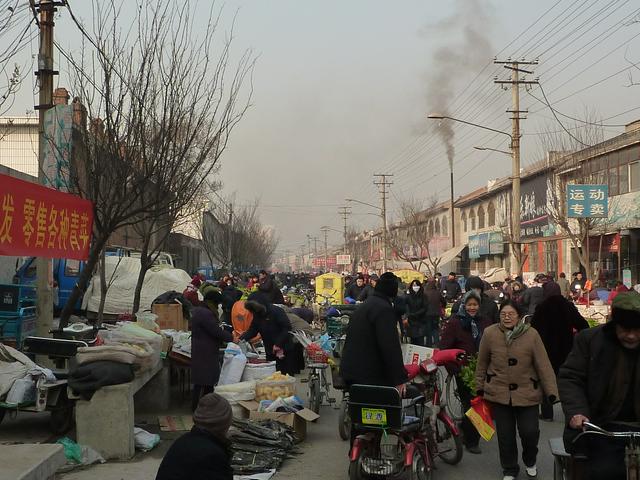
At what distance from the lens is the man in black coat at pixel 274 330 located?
1040cm

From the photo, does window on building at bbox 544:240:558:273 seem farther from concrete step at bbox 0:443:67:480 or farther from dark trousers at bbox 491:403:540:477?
concrete step at bbox 0:443:67:480

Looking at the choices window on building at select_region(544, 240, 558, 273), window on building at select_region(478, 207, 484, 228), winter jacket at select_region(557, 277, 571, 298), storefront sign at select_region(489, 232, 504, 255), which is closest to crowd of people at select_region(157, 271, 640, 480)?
winter jacket at select_region(557, 277, 571, 298)

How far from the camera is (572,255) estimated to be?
35.9 meters

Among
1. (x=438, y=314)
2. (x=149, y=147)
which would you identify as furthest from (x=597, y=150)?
(x=149, y=147)

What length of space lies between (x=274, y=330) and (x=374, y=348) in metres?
4.16

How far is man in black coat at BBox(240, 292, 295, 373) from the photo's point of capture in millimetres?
10398

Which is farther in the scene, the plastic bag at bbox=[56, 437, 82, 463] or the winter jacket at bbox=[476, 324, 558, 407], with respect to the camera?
the plastic bag at bbox=[56, 437, 82, 463]

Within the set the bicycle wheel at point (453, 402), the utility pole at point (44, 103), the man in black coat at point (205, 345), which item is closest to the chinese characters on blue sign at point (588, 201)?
the bicycle wheel at point (453, 402)

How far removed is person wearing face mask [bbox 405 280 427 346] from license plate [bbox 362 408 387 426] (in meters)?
12.1

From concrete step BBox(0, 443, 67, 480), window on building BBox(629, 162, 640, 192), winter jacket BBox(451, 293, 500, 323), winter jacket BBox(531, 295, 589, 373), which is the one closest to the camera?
concrete step BBox(0, 443, 67, 480)

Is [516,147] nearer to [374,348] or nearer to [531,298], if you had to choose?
[531,298]

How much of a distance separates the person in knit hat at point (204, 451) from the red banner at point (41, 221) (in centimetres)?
493

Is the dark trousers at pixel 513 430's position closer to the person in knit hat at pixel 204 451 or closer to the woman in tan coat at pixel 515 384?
the woman in tan coat at pixel 515 384

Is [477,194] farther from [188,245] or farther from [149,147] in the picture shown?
[149,147]
